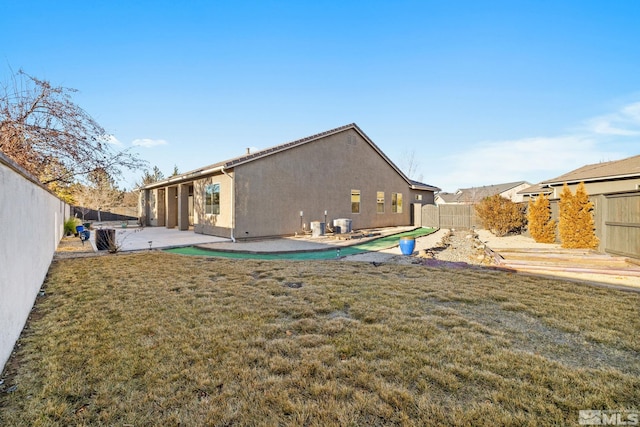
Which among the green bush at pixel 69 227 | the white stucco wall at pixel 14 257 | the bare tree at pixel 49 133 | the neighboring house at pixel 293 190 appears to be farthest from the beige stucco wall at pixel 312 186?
the green bush at pixel 69 227

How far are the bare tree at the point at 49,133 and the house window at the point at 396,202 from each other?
1522cm

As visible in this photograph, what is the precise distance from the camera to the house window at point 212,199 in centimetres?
1280

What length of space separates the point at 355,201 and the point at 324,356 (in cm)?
1418

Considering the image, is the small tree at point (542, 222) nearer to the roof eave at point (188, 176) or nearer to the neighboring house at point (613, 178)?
the neighboring house at point (613, 178)

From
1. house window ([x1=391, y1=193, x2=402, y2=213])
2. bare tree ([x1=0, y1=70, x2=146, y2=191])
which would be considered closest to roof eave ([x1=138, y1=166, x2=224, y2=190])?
bare tree ([x1=0, y1=70, x2=146, y2=191])

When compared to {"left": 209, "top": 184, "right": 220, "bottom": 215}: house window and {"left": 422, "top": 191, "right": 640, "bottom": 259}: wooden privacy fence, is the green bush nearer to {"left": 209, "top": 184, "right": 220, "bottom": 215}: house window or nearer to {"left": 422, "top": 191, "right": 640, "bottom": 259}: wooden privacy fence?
{"left": 209, "top": 184, "right": 220, "bottom": 215}: house window

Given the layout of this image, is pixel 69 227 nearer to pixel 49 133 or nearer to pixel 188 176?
pixel 188 176

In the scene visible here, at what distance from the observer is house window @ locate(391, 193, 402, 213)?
19.1m

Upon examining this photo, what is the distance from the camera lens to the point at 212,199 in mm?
13242

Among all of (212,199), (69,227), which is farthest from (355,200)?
(69,227)

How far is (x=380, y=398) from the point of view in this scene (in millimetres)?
2043

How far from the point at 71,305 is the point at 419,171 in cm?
3763

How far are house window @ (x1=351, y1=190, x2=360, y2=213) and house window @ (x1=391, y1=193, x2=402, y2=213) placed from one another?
3538 mm

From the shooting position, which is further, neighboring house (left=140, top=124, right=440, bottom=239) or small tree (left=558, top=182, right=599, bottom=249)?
neighboring house (left=140, top=124, right=440, bottom=239)
